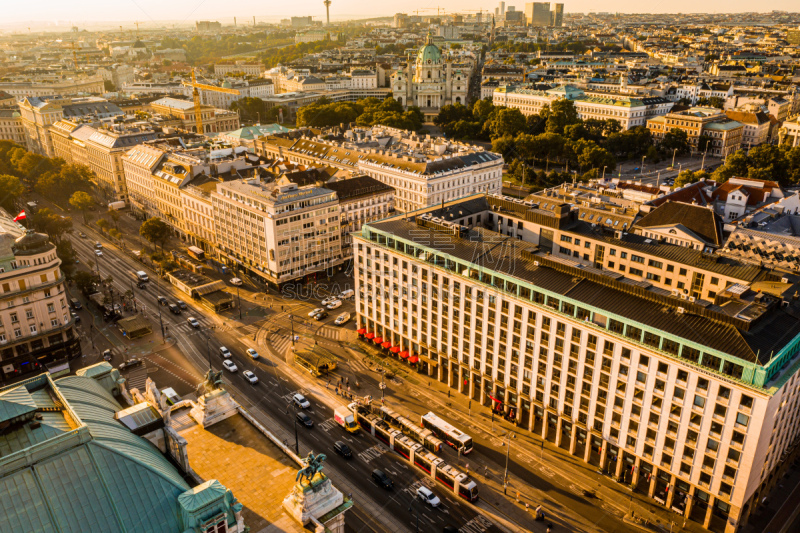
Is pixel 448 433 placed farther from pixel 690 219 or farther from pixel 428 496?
pixel 690 219

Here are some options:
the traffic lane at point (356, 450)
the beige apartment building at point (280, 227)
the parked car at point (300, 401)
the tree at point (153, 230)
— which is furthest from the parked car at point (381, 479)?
the tree at point (153, 230)

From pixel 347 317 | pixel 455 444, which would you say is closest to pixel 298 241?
pixel 347 317

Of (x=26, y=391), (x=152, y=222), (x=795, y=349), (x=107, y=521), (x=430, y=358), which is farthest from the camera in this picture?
(x=152, y=222)

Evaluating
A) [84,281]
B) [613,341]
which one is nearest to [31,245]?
[84,281]

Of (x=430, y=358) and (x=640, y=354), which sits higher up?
(x=640, y=354)

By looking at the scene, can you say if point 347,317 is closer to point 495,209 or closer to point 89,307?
point 495,209

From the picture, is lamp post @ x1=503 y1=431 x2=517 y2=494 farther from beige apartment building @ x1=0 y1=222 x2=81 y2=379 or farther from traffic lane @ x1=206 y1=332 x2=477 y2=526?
beige apartment building @ x1=0 y1=222 x2=81 y2=379
